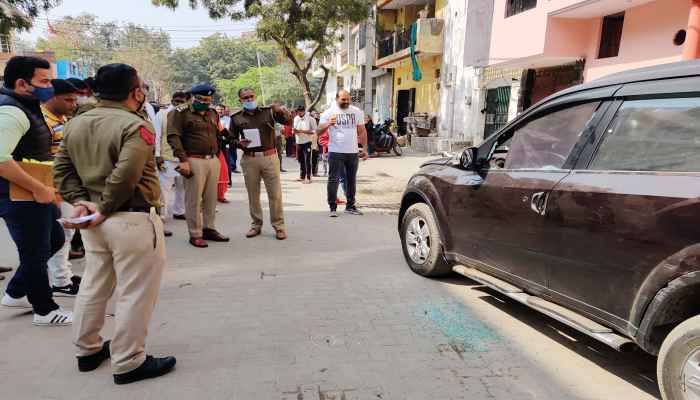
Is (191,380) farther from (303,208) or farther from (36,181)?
(303,208)

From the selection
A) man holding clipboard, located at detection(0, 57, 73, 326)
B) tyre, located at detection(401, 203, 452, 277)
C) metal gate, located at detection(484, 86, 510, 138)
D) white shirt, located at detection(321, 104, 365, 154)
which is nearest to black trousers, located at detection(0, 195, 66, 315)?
man holding clipboard, located at detection(0, 57, 73, 326)

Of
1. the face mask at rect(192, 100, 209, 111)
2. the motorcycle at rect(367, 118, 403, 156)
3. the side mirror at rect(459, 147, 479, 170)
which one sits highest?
the face mask at rect(192, 100, 209, 111)

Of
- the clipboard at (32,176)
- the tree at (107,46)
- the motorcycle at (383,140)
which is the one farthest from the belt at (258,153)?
the tree at (107,46)

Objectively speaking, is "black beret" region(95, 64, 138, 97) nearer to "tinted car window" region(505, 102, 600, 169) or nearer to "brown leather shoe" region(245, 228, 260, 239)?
"tinted car window" region(505, 102, 600, 169)

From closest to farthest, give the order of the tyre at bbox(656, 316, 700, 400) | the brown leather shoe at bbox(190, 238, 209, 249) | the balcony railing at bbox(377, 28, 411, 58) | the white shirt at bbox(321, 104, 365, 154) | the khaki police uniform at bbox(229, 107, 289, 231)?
the tyre at bbox(656, 316, 700, 400) < the brown leather shoe at bbox(190, 238, 209, 249) < the khaki police uniform at bbox(229, 107, 289, 231) < the white shirt at bbox(321, 104, 365, 154) < the balcony railing at bbox(377, 28, 411, 58)

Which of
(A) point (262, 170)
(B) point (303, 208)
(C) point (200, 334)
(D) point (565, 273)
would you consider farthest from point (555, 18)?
(C) point (200, 334)

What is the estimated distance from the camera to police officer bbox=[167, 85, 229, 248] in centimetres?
504

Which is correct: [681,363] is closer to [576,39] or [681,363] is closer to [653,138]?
[653,138]

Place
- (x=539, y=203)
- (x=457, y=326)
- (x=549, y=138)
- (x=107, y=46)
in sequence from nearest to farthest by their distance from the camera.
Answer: (x=539, y=203) → (x=549, y=138) → (x=457, y=326) → (x=107, y=46)

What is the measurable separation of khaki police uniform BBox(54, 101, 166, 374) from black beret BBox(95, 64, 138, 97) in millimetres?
70

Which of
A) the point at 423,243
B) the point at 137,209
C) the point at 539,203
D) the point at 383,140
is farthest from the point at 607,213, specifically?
the point at 383,140

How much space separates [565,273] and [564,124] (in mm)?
1000

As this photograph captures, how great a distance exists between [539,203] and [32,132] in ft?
10.9

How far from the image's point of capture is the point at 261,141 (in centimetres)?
553
